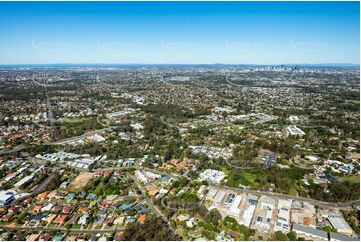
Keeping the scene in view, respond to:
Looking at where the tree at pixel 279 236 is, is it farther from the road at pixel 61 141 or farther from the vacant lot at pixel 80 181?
the road at pixel 61 141

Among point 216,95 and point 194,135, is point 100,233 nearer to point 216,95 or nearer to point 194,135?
point 194,135

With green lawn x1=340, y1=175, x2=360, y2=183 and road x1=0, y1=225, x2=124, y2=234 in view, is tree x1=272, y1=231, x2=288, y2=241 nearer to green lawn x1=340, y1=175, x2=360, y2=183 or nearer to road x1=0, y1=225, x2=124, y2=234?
road x1=0, y1=225, x2=124, y2=234

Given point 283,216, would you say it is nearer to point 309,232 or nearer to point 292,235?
point 309,232

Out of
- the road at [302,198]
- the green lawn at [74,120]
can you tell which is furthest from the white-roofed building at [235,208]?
the green lawn at [74,120]

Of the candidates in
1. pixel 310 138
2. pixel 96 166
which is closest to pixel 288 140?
pixel 310 138

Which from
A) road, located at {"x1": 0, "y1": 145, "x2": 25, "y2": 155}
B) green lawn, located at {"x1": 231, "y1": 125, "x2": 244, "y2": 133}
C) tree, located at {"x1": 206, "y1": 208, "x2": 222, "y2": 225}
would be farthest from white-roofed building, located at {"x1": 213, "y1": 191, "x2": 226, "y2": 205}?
road, located at {"x1": 0, "y1": 145, "x2": 25, "y2": 155}

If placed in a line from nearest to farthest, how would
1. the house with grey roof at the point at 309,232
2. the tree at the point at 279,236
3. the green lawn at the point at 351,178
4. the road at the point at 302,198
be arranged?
the tree at the point at 279,236
the house with grey roof at the point at 309,232
the road at the point at 302,198
the green lawn at the point at 351,178

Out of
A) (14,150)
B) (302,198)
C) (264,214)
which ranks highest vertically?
(264,214)

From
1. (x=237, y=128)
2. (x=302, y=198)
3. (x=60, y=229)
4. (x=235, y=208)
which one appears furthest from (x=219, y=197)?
(x=237, y=128)
